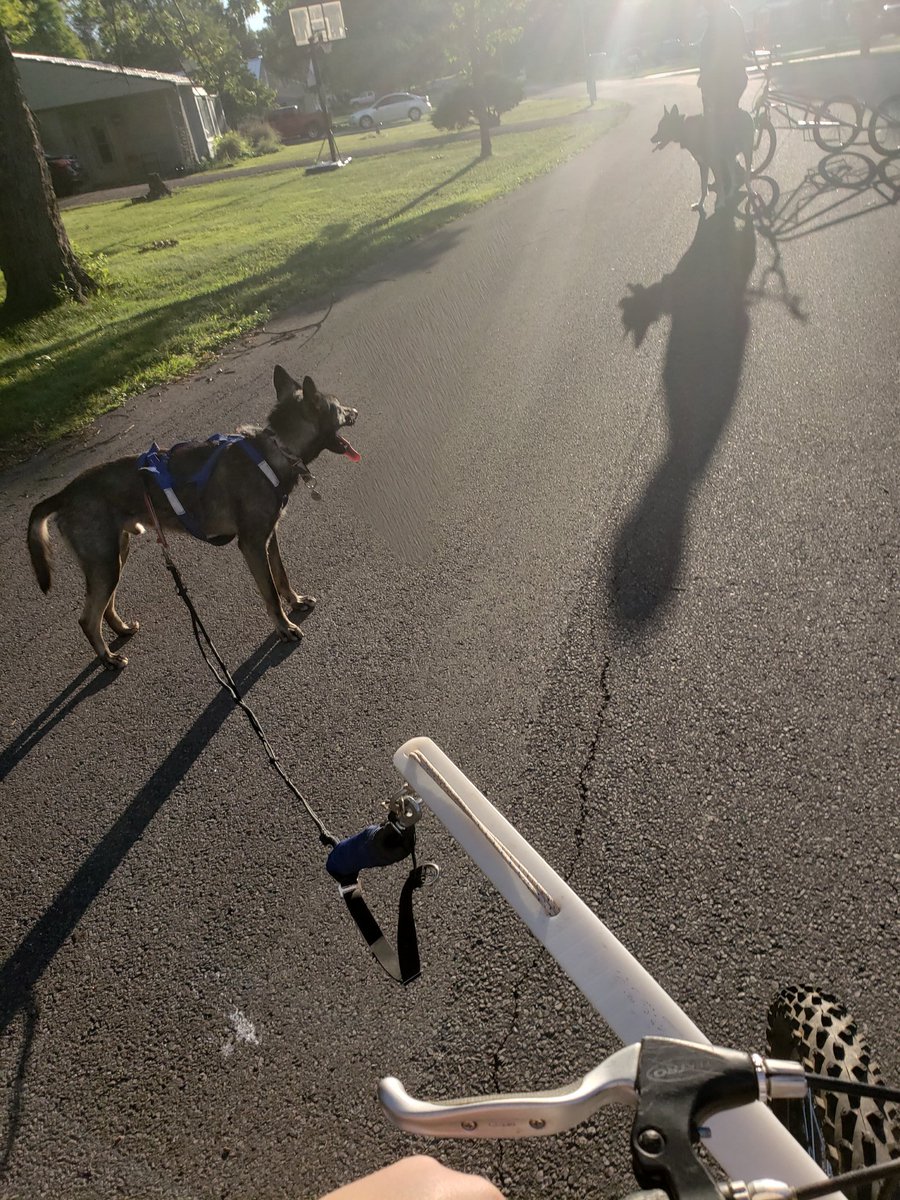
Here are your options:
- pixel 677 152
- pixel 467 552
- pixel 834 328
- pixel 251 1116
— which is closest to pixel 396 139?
pixel 677 152

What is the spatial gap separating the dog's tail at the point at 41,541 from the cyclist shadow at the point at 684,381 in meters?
3.17

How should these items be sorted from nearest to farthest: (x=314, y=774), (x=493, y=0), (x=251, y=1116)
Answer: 1. (x=251, y=1116)
2. (x=314, y=774)
3. (x=493, y=0)

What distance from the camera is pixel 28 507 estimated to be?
7.37 meters

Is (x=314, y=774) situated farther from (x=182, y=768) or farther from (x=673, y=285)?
(x=673, y=285)

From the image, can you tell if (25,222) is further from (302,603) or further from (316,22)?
(316,22)

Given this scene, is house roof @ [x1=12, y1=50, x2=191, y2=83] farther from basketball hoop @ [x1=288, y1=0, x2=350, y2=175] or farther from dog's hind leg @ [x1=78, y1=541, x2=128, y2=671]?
dog's hind leg @ [x1=78, y1=541, x2=128, y2=671]

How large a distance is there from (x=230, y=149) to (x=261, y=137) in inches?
186

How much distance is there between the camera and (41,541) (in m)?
4.65

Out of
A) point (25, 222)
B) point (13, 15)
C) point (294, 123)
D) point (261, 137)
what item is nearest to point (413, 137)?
point (261, 137)

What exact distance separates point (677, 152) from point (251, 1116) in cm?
2272

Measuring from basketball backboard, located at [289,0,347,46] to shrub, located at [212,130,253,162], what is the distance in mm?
18895

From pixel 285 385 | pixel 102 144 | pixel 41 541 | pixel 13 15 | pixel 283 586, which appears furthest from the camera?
pixel 102 144

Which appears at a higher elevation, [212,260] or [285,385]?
[212,260]

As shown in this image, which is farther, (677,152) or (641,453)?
(677,152)
